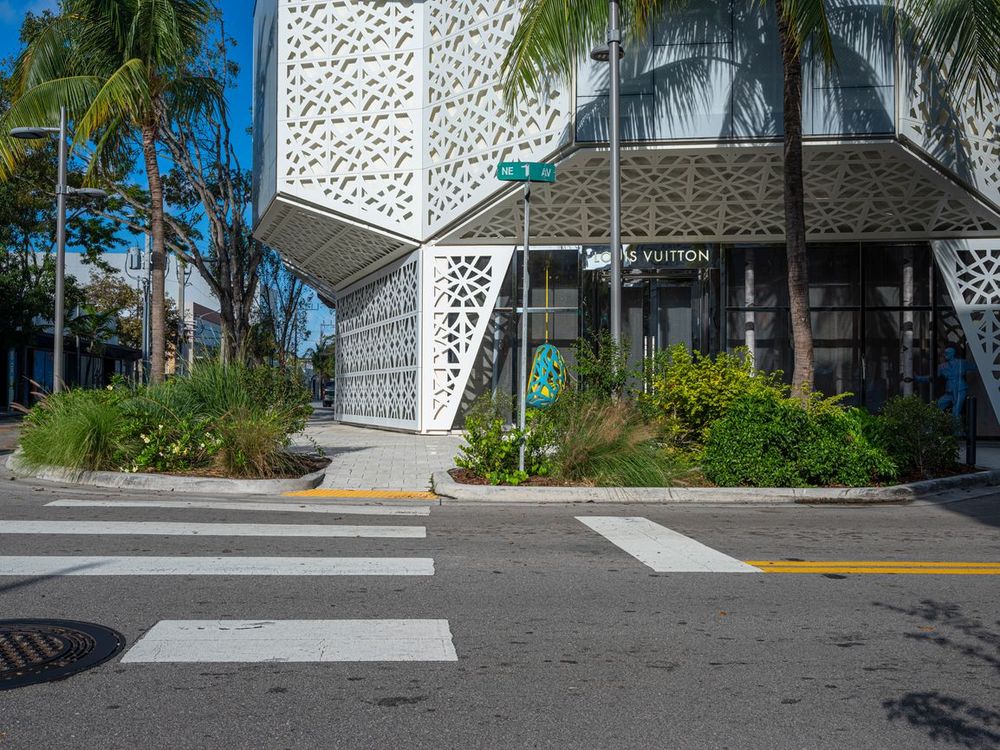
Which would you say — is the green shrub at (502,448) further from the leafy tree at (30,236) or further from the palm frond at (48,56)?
the leafy tree at (30,236)

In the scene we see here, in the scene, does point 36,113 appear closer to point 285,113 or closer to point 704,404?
point 285,113

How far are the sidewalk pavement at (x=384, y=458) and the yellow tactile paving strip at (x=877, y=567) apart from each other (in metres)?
5.73

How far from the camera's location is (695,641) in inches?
182

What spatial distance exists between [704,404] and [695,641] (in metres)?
8.04

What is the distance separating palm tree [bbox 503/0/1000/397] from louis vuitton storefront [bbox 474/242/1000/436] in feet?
26.0

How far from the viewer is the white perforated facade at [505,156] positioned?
1631 centimetres

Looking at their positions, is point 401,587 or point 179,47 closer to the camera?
point 401,587

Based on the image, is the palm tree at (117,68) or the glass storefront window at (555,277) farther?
the glass storefront window at (555,277)

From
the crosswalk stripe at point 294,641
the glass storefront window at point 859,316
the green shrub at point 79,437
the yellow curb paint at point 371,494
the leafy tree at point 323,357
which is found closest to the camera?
the crosswalk stripe at point 294,641

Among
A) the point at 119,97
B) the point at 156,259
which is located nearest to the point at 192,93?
the point at 119,97

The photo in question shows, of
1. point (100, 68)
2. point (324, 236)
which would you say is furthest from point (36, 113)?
point (324, 236)

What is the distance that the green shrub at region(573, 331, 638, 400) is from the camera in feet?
40.1

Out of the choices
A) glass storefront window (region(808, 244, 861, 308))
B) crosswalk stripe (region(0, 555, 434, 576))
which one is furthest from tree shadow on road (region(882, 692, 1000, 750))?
glass storefront window (region(808, 244, 861, 308))

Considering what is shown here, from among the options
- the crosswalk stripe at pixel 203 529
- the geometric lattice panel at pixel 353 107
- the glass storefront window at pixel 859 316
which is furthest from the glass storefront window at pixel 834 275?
the crosswalk stripe at pixel 203 529
